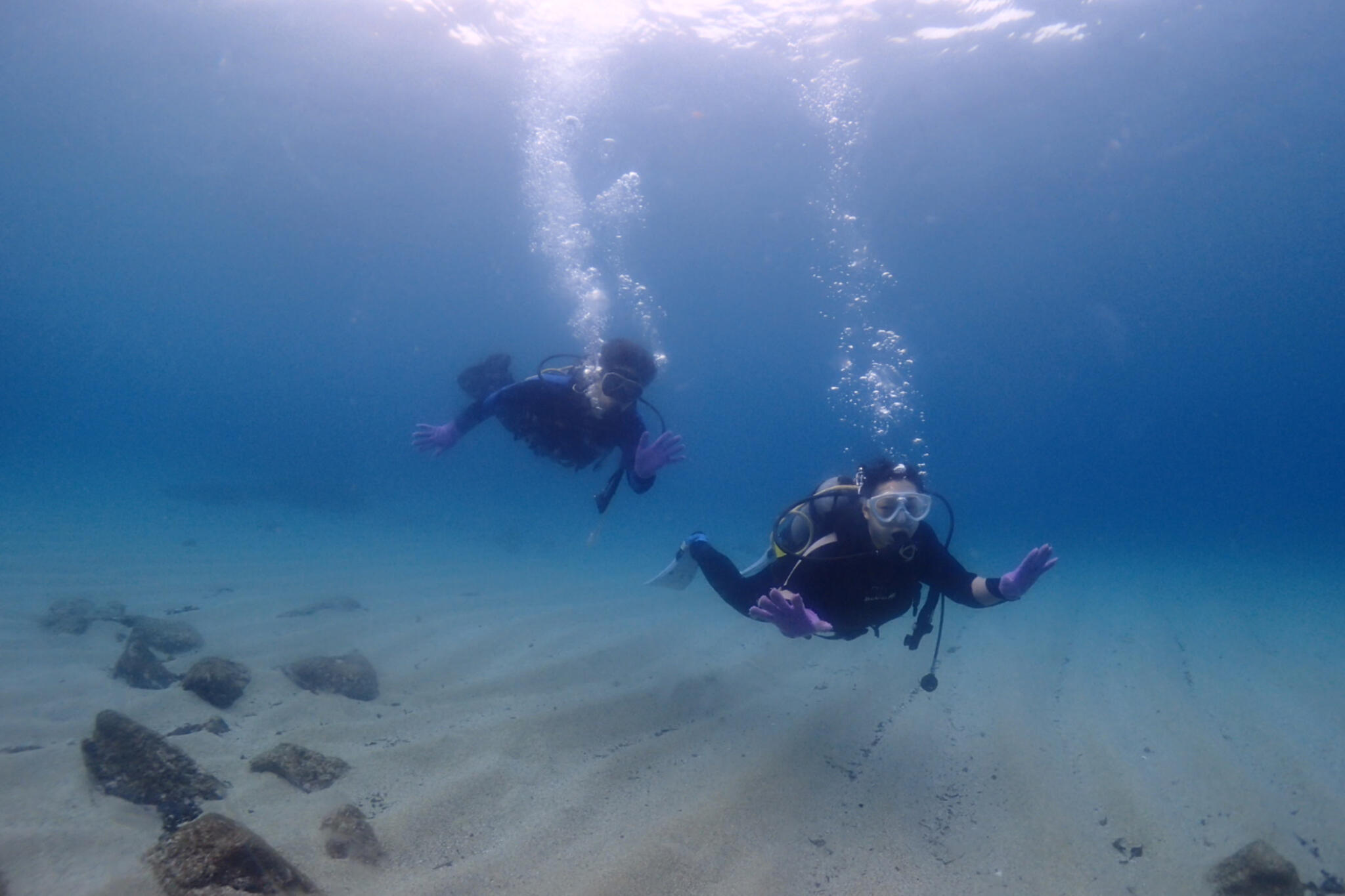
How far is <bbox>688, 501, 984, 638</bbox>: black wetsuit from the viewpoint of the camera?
13.6ft

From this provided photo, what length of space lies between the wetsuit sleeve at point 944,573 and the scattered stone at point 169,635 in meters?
6.81

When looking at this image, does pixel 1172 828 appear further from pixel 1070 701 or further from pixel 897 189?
pixel 897 189

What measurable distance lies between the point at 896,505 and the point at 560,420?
3.65 meters

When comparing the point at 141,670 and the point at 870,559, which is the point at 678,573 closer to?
the point at 870,559

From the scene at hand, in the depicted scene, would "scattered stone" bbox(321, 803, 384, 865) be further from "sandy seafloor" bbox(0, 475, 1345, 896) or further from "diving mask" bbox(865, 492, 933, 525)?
"diving mask" bbox(865, 492, 933, 525)

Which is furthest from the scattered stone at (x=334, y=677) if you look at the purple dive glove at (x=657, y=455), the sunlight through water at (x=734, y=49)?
the sunlight through water at (x=734, y=49)

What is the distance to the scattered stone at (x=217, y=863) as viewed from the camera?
7.15 feet

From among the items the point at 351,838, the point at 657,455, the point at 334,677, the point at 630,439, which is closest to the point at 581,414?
the point at 630,439

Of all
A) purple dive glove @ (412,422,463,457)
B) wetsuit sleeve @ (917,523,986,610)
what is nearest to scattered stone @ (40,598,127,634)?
purple dive glove @ (412,422,463,457)

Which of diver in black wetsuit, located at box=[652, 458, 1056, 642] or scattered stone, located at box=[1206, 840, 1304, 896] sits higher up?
diver in black wetsuit, located at box=[652, 458, 1056, 642]

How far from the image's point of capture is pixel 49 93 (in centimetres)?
2542

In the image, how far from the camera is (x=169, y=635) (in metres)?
5.94

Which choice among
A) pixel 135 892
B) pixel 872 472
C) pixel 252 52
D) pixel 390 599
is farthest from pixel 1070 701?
pixel 252 52

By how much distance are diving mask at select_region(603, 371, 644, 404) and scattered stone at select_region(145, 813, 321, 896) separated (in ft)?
14.0
